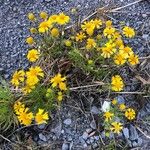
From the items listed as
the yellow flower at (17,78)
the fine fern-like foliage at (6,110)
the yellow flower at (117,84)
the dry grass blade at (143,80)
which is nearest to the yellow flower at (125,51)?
the yellow flower at (117,84)

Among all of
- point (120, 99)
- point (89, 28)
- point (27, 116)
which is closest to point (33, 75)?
point (27, 116)

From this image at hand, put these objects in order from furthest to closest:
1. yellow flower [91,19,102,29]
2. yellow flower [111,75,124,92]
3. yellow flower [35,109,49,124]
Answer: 1. yellow flower [91,19,102,29]
2. yellow flower [111,75,124,92]
3. yellow flower [35,109,49,124]

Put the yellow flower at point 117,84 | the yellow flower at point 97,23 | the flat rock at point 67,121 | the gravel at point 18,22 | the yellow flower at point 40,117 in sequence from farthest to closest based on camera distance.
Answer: the gravel at point 18,22
the yellow flower at point 97,23
the flat rock at point 67,121
the yellow flower at point 117,84
the yellow flower at point 40,117

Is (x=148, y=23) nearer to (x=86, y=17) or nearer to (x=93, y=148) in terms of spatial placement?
(x=86, y=17)

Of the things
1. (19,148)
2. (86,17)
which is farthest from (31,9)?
(19,148)

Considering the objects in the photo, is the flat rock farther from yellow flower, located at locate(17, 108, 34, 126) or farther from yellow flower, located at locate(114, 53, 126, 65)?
yellow flower, located at locate(114, 53, 126, 65)

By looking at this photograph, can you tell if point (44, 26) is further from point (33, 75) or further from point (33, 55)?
point (33, 75)

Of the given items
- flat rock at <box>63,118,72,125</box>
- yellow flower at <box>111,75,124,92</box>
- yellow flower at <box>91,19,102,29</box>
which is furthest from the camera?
yellow flower at <box>91,19,102,29</box>

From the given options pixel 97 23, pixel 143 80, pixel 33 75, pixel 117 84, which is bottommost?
pixel 143 80

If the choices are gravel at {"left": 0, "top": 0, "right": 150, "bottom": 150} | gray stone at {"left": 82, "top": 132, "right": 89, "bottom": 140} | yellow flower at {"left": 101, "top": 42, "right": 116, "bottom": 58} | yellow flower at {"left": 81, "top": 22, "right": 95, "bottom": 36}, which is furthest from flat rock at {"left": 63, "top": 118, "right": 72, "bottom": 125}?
yellow flower at {"left": 81, "top": 22, "right": 95, "bottom": 36}

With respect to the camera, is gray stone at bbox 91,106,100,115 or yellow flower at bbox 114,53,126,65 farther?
gray stone at bbox 91,106,100,115

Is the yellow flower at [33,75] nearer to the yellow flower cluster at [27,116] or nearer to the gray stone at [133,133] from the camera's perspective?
the yellow flower cluster at [27,116]
